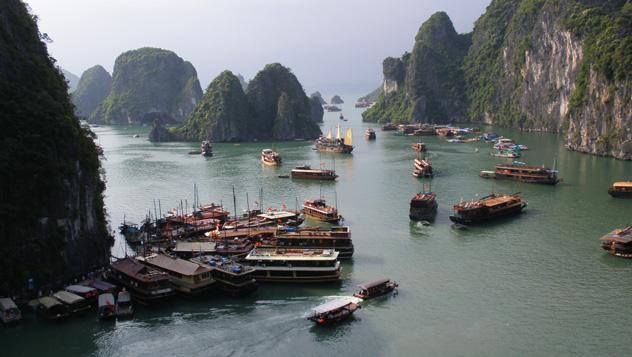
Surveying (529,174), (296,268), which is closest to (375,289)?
(296,268)

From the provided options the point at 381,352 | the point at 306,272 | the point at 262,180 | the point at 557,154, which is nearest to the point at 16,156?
the point at 306,272

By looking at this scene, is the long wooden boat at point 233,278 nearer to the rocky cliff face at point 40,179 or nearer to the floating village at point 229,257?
the floating village at point 229,257

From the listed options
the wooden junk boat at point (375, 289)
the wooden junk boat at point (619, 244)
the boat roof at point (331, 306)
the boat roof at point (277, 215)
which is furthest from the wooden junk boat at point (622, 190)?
the boat roof at point (331, 306)

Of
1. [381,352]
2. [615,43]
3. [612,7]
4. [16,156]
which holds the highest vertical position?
[612,7]

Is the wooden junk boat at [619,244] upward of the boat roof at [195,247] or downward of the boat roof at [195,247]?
downward

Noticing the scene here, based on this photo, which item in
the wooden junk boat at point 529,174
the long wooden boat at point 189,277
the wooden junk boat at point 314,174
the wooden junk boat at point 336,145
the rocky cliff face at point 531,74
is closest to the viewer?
the long wooden boat at point 189,277

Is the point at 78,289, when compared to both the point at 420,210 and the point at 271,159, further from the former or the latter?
the point at 271,159

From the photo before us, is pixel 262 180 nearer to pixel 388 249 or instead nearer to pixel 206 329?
pixel 388 249

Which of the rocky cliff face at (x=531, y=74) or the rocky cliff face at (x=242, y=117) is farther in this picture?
the rocky cliff face at (x=242, y=117)

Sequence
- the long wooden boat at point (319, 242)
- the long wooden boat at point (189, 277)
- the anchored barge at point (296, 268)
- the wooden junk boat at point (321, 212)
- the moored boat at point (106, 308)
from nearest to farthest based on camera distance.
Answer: the moored boat at point (106, 308), the long wooden boat at point (189, 277), the anchored barge at point (296, 268), the long wooden boat at point (319, 242), the wooden junk boat at point (321, 212)
